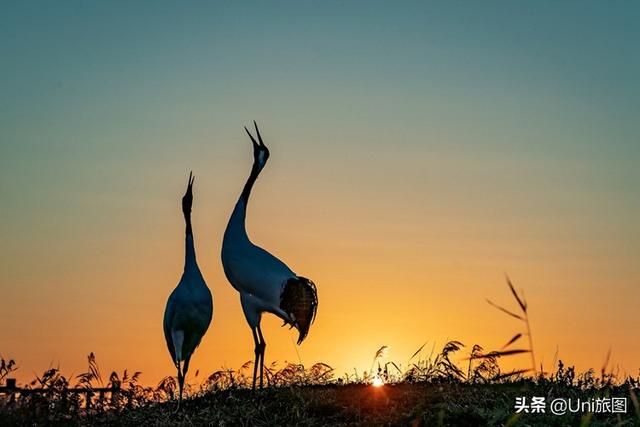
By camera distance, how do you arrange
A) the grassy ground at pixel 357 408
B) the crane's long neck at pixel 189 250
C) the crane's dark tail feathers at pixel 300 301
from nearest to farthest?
the grassy ground at pixel 357 408 → the crane's dark tail feathers at pixel 300 301 → the crane's long neck at pixel 189 250

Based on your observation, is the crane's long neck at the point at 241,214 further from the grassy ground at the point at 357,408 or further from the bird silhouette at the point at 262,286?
the grassy ground at the point at 357,408

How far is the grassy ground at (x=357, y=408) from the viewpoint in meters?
9.16

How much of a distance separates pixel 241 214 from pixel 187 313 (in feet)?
5.69

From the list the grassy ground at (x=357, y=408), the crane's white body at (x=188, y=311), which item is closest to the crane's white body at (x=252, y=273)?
the crane's white body at (x=188, y=311)

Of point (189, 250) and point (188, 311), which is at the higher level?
point (189, 250)

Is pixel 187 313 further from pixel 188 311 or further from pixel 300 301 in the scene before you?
pixel 300 301

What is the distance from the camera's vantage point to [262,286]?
13352mm

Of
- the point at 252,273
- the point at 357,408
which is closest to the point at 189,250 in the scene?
the point at 252,273

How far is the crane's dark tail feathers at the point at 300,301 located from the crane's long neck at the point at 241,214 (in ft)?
3.76

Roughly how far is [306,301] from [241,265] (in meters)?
1.07

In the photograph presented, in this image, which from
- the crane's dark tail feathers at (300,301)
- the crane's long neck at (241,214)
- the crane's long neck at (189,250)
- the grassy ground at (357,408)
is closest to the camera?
the grassy ground at (357,408)

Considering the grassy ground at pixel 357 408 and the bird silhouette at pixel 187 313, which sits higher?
the bird silhouette at pixel 187 313

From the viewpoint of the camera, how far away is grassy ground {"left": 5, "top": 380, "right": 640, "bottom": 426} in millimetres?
9164

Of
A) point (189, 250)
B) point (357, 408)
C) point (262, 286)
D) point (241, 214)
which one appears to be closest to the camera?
point (357, 408)
